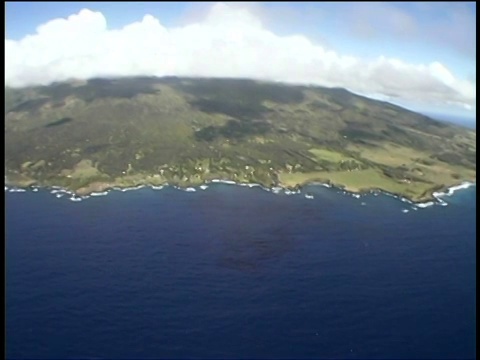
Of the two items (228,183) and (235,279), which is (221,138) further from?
(235,279)

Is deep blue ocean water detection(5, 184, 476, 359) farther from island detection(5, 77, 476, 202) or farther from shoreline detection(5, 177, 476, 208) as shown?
island detection(5, 77, 476, 202)

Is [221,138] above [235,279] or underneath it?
above

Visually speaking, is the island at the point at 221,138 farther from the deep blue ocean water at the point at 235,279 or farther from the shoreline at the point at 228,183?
the deep blue ocean water at the point at 235,279

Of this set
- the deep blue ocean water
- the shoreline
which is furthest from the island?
the deep blue ocean water

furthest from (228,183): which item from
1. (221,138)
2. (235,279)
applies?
(235,279)

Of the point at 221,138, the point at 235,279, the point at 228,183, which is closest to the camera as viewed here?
the point at 235,279

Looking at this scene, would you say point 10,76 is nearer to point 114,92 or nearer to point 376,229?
point 114,92

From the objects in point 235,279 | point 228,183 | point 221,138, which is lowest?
point 235,279

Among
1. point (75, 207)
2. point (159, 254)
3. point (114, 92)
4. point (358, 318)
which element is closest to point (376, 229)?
point (358, 318)
